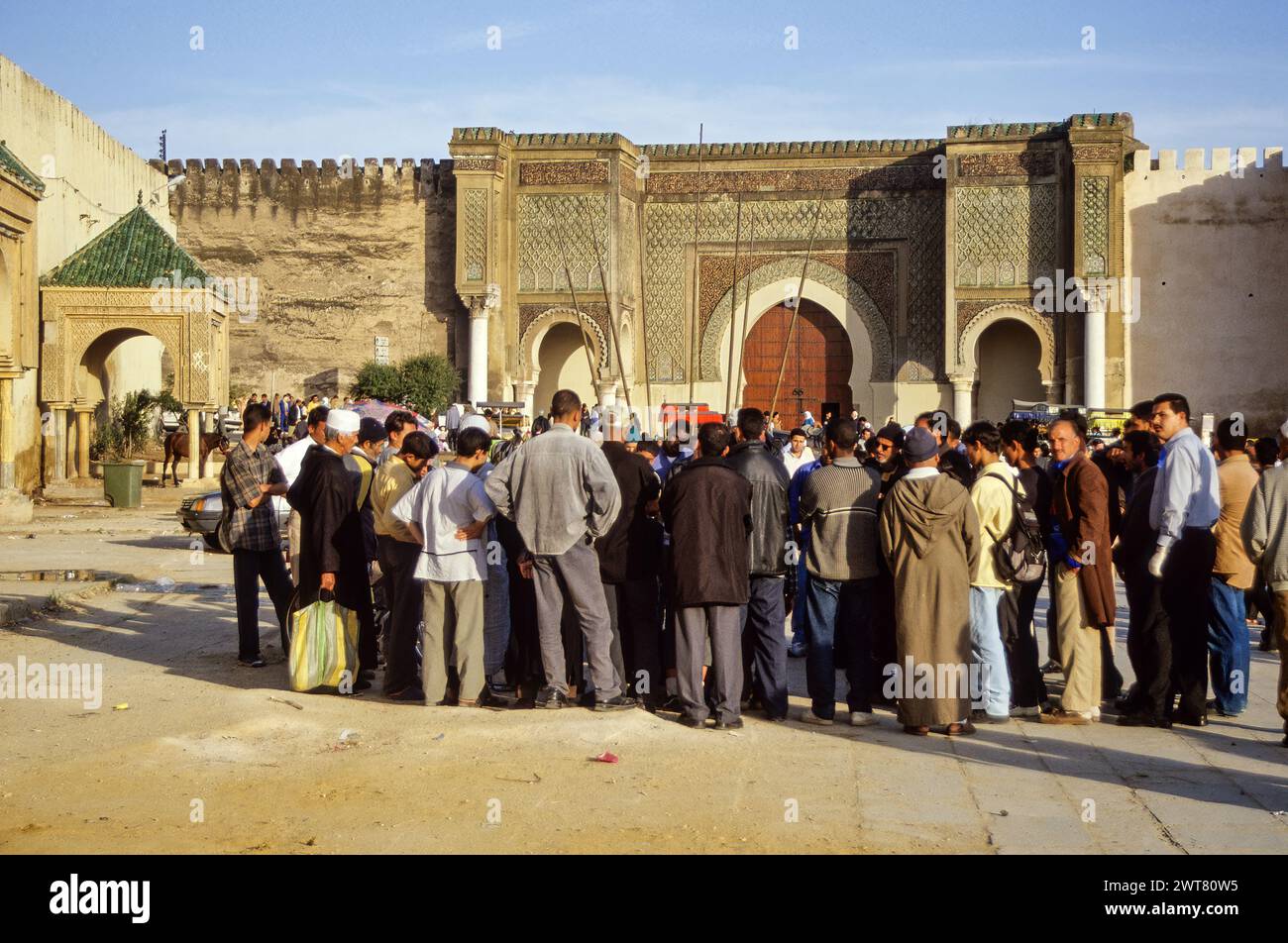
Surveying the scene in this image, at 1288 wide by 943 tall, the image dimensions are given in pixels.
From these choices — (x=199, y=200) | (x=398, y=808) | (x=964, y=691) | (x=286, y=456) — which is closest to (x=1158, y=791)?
(x=964, y=691)

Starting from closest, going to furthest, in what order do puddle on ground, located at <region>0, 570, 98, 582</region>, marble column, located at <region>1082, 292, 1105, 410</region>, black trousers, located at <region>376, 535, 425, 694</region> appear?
black trousers, located at <region>376, 535, 425, 694</region> → puddle on ground, located at <region>0, 570, 98, 582</region> → marble column, located at <region>1082, 292, 1105, 410</region>

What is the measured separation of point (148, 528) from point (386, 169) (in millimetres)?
13478

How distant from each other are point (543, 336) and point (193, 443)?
775 cm

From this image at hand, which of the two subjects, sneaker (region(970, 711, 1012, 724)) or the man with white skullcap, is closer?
sneaker (region(970, 711, 1012, 724))

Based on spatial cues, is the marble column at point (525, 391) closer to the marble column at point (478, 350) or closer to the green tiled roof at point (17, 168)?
the marble column at point (478, 350)

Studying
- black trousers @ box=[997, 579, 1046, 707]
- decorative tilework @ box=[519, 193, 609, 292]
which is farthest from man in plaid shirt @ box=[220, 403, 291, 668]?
decorative tilework @ box=[519, 193, 609, 292]

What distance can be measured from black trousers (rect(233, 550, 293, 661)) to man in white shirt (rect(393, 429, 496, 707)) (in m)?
1.41

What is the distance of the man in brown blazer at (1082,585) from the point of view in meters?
7.37

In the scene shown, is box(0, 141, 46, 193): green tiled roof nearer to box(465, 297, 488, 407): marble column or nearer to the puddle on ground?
the puddle on ground

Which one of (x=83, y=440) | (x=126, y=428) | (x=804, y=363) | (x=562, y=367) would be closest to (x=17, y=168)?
(x=83, y=440)

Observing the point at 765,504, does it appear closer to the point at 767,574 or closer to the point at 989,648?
the point at 767,574

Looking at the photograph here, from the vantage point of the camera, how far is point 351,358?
96.8 feet

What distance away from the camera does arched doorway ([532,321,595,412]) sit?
96.3 ft

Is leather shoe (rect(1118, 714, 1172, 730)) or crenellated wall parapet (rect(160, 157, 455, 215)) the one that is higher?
crenellated wall parapet (rect(160, 157, 455, 215))
